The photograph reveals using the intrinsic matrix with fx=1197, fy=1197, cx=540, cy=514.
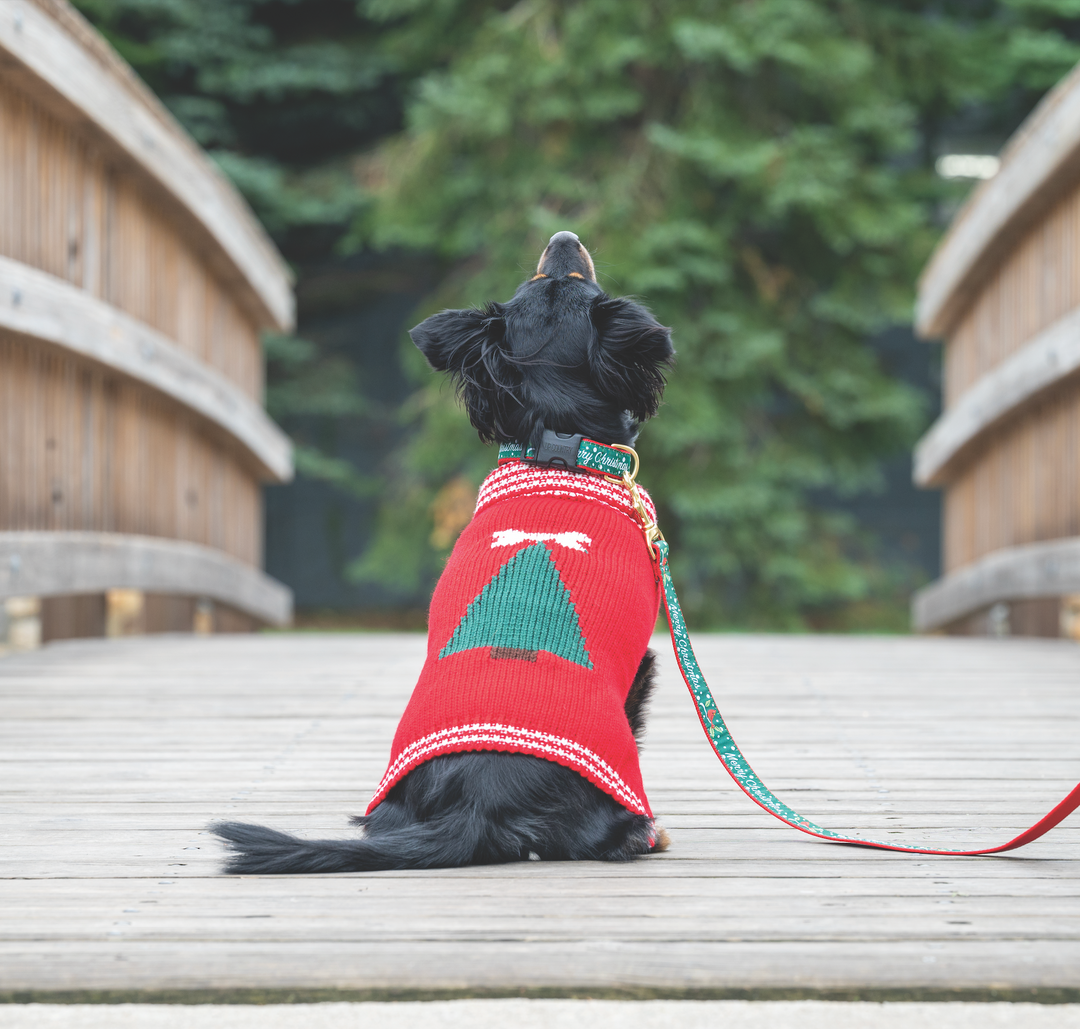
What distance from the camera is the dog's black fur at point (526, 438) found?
1825 millimetres

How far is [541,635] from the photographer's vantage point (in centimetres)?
198

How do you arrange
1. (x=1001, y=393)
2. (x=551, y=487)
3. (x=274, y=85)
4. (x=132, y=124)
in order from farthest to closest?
(x=274, y=85) < (x=1001, y=393) < (x=132, y=124) < (x=551, y=487)

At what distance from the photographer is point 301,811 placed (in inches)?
87.7

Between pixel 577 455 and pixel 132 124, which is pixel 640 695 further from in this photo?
pixel 132 124

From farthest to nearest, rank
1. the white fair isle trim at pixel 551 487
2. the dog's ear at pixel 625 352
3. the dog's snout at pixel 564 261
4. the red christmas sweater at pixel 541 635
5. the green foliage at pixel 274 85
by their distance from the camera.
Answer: the green foliage at pixel 274 85 < the dog's snout at pixel 564 261 < the dog's ear at pixel 625 352 < the white fair isle trim at pixel 551 487 < the red christmas sweater at pixel 541 635

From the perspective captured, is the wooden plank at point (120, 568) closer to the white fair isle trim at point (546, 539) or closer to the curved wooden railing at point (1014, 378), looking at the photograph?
the white fair isle trim at point (546, 539)

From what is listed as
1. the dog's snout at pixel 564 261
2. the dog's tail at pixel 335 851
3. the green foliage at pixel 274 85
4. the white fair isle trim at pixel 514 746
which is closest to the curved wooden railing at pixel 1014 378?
the dog's snout at pixel 564 261

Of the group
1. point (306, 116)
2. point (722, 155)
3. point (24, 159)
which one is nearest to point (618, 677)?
point (24, 159)

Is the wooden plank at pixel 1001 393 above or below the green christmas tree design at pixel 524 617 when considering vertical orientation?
above

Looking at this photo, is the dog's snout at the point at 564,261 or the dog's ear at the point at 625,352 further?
the dog's snout at the point at 564,261

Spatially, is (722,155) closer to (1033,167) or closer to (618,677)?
(1033,167)

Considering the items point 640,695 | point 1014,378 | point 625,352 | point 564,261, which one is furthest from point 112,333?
point 1014,378

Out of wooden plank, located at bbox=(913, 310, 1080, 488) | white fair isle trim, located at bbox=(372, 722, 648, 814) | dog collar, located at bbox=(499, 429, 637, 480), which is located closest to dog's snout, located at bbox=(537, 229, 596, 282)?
dog collar, located at bbox=(499, 429, 637, 480)

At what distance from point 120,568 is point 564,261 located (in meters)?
2.80
